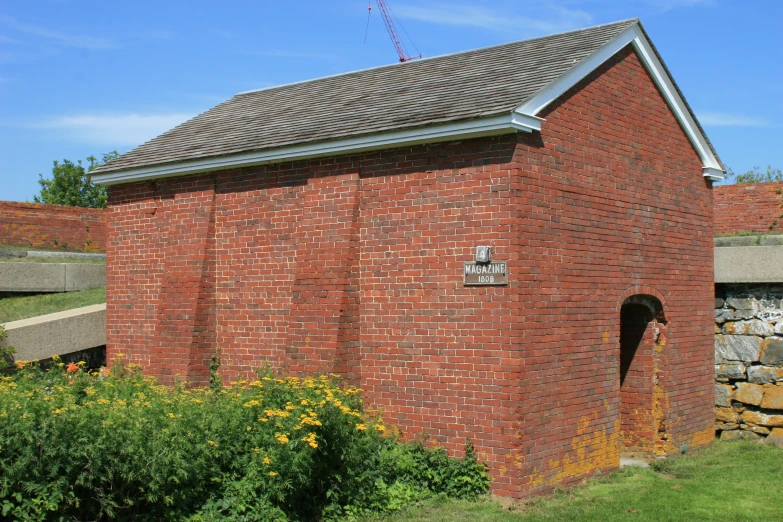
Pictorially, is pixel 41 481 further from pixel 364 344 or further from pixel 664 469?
pixel 664 469

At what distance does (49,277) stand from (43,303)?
2.60ft

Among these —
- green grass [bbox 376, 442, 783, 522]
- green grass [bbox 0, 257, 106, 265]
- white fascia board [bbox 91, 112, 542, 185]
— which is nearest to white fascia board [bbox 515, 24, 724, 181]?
white fascia board [bbox 91, 112, 542, 185]

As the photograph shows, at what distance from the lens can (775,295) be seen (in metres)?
12.9

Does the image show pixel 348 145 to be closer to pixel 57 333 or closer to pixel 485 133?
pixel 485 133

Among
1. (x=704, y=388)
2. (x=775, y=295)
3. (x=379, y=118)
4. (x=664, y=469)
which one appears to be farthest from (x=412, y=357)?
(x=775, y=295)

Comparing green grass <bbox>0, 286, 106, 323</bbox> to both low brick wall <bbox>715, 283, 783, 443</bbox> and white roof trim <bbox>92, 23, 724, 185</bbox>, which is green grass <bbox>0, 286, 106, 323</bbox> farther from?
low brick wall <bbox>715, 283, 783, 443</bbox>

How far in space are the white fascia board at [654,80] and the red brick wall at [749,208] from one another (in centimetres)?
277

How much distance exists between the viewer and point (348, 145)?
10.6 m

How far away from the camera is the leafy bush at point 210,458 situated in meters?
7.36

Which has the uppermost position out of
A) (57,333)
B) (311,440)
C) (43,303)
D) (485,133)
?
(485,133)

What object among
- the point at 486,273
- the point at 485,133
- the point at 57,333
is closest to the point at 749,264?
the point at 486,273

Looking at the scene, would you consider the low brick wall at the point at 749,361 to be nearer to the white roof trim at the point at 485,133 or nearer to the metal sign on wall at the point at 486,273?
the white roof trim at the point at 485,133

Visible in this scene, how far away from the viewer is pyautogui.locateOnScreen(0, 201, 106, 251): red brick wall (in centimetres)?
1872

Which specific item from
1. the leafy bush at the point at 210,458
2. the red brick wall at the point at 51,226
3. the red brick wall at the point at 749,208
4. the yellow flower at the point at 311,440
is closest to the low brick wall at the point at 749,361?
the red brick wall at the point at 749,208
